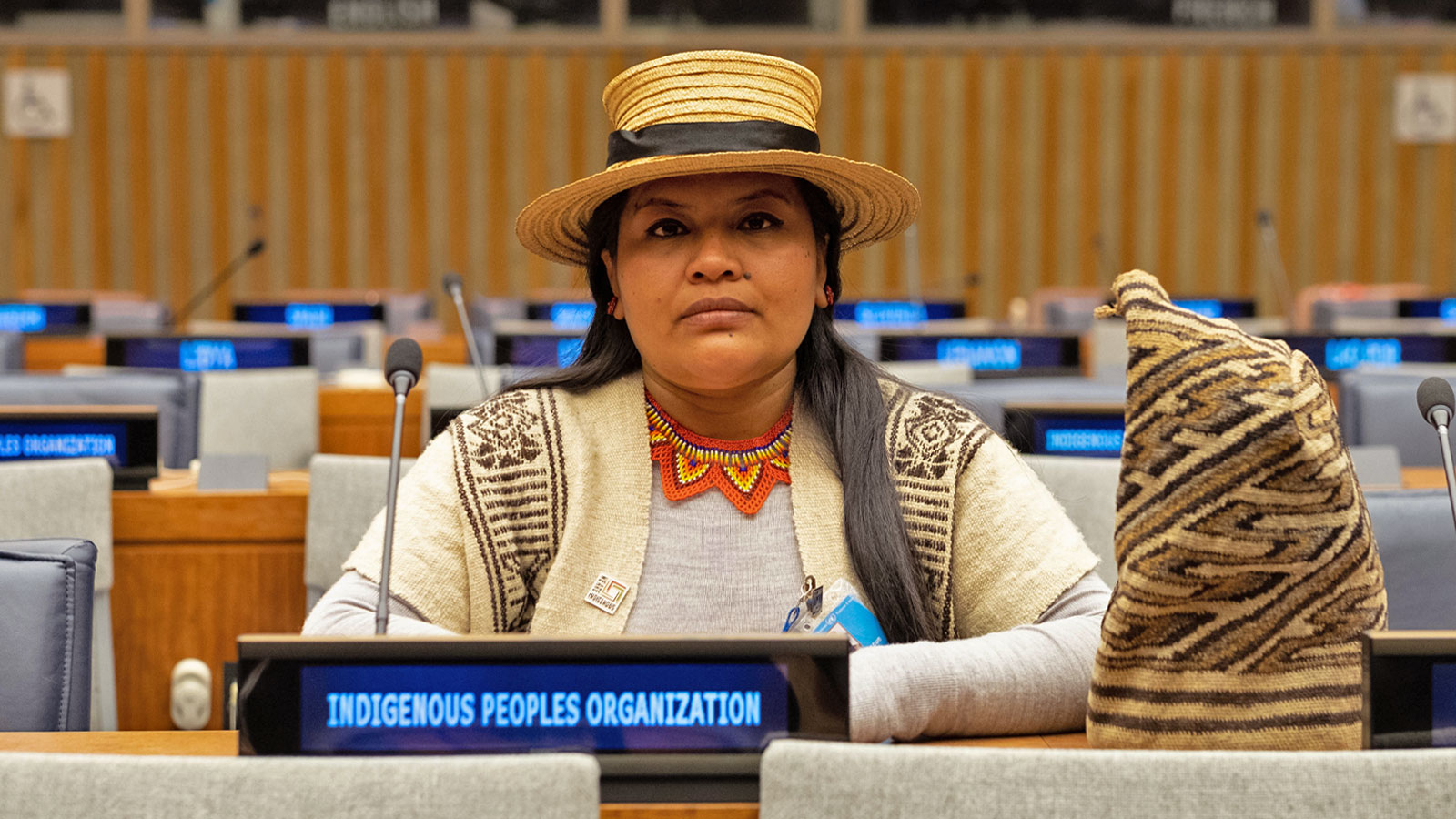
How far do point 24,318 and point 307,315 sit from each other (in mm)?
1240

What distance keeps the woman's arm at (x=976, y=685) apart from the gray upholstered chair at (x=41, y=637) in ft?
2.90

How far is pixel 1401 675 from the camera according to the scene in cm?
95

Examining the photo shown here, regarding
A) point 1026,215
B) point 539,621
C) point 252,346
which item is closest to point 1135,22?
point 1026,215

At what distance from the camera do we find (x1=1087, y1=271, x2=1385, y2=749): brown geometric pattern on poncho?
0.93 meters

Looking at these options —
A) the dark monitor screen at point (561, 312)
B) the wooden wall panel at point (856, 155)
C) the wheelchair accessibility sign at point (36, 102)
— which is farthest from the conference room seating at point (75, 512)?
the wheelchair accessibility sign at point (36, 102)

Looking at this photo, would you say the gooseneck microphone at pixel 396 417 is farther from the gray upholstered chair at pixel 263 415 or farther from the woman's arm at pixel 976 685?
the gray upholstered chair at pixel 263 415

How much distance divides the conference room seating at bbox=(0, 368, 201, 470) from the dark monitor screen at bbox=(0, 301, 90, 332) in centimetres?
355

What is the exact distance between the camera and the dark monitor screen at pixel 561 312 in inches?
236

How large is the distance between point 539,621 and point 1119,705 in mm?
707

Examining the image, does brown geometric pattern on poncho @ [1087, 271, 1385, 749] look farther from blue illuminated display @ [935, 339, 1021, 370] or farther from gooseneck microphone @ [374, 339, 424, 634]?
blue illuminated display @ [935, 339, 1021, 370]

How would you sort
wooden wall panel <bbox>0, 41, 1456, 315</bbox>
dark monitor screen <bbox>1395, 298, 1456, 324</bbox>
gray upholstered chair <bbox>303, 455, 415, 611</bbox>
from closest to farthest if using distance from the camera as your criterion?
gray upholstered chair <bbox>303, 455, 415, 611</bbox>, dark monitor screen <bbox>1395, 298, 1456, 324</bbox>, wooden wall panel <bbox>0, 41, 1456, 315</bbox>

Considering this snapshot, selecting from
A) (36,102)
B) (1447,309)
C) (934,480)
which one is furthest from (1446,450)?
(36,102)

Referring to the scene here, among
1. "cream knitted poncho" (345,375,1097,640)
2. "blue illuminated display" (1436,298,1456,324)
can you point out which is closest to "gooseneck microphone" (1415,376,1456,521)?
"cream knitted poncho" (345,375,1097,640)

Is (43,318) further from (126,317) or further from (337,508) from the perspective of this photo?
(337,508)
